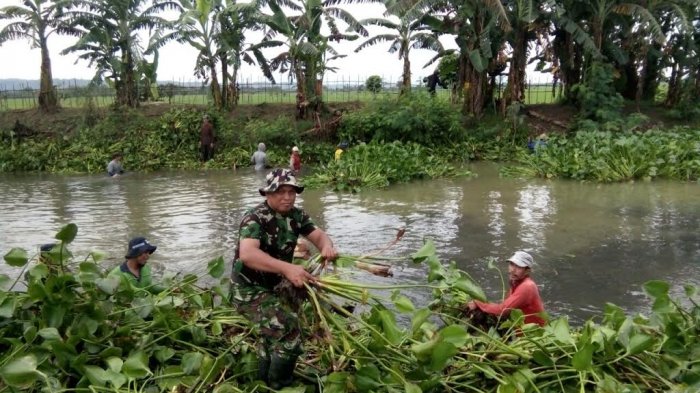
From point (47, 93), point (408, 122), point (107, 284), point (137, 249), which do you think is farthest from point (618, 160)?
point (47, 93)

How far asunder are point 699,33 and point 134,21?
803 inches

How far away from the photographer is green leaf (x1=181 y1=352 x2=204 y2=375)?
364 centimetres

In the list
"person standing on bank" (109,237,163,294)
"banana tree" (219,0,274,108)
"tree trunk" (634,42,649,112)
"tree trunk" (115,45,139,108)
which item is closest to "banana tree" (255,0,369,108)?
"banana tree" (219,0,274,108)

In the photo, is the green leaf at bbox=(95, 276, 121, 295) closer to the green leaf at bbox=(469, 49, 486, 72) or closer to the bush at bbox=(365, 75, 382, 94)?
the green leaf at bbox=(469, 49, 486, 72)

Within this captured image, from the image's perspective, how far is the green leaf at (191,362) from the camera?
3641 mm

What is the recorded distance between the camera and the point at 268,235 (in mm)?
3611

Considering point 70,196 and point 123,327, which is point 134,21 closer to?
point 70,196

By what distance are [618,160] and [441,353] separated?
12.4 meters

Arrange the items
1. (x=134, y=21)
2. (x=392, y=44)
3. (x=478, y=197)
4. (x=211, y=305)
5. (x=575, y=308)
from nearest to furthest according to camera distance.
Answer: (x=211, y=305) < (x=575, y=308) < (x=478, y=197) < (x=134, y=21) < (x=392, y=44)

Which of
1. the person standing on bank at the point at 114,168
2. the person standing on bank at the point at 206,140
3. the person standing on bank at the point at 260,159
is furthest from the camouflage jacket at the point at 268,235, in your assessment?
the person standing on bank at the point at 206,140

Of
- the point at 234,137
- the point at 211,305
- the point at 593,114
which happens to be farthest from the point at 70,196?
the point at 593,114

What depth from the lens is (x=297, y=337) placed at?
355cm

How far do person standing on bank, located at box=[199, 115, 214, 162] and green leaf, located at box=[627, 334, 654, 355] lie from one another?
17.1 m

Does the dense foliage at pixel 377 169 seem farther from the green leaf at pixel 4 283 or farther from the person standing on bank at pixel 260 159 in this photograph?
the green leaf at pixel 4 283
